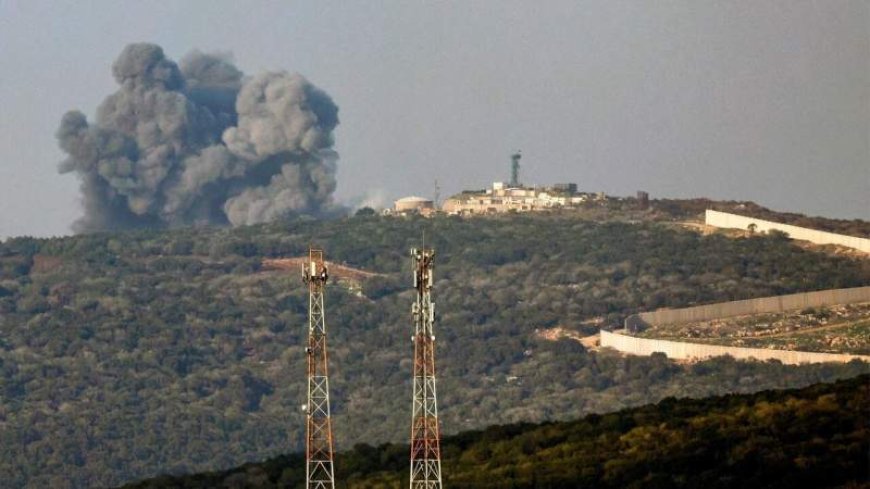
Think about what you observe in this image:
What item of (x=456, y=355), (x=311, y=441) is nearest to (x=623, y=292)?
(x=456, y=355)

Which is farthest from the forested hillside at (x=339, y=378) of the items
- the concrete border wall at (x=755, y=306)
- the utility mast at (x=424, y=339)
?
the utility mast at (x=424, y=339)

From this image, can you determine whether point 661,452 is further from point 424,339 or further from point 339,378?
point 339,378

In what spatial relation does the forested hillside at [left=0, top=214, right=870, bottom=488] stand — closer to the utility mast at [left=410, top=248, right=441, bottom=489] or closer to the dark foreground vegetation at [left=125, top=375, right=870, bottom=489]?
the dark foreground vegetation at [left=125, top=375, right=870, bottom=489]

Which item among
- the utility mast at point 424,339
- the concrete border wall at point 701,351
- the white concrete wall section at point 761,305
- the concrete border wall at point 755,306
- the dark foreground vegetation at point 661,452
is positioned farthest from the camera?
the concrete border wall at point 755,306

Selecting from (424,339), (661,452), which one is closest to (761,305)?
(661,452)

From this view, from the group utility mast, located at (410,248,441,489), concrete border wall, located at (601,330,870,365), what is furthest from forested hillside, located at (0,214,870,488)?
utility mast, located at (410,248,441,489)

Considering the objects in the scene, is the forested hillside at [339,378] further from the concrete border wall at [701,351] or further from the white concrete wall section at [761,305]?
the white concrete wall section at [761,305]
